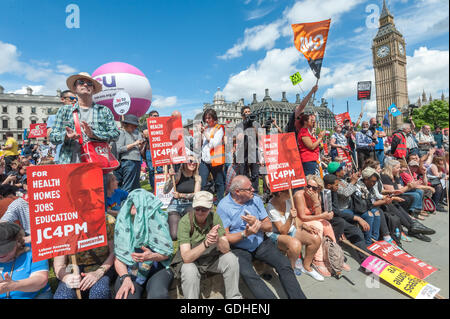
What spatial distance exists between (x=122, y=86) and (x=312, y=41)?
4.17 metres

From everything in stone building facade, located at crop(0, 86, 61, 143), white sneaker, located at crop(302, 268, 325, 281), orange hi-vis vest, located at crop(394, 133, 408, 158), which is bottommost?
white sneaker, located at crop(302, 268, 325, 281)

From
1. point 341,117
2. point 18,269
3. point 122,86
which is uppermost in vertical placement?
point 122,86

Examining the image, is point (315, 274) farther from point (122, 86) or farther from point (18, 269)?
point (122, 86)

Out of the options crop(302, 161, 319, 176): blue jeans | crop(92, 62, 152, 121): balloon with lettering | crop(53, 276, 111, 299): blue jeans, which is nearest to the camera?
crop(53, 276, 111, 299): blue jeans

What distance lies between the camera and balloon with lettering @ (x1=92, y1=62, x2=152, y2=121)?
5.11 m

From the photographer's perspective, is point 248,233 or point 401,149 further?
point 401,149

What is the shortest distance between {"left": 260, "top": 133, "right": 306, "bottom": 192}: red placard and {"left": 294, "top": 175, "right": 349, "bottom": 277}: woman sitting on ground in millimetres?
255

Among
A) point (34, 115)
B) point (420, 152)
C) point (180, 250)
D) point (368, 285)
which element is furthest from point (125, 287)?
point (34, 115)

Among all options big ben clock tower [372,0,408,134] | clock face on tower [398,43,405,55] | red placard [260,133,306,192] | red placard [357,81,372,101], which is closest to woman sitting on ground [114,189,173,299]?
red placard [260,133,306,192]

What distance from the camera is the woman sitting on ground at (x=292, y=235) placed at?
10.5 feet

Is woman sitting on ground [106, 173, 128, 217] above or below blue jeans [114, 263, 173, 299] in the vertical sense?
above

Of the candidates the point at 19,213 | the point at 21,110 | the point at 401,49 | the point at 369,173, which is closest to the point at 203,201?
the point at 19,213

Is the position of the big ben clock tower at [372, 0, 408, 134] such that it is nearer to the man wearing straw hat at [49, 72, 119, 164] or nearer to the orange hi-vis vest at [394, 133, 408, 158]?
the orange hi-vis vest at [394, 133, 408, 158]

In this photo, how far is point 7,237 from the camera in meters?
2.13
